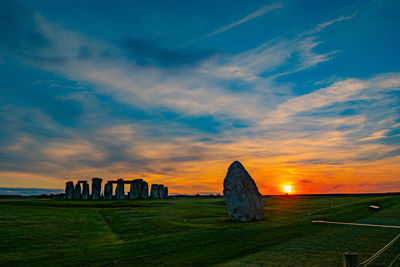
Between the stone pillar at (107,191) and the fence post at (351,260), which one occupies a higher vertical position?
the stone pillar at (107,191)

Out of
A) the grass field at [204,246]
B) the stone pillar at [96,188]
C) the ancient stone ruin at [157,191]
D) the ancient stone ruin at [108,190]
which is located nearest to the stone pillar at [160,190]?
the ancient stone ruin at [157,191]

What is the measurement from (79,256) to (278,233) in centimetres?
1118

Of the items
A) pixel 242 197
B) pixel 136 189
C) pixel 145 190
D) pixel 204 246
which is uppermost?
pixel 136 189

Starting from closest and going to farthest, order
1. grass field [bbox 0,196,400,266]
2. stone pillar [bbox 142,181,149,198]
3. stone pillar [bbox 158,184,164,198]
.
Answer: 1. grass field [bbox 0,196,400,266]
2. stone pillar [bbox 142,181,149,198]
3. stone pillar [bbox 158,184,164,198]

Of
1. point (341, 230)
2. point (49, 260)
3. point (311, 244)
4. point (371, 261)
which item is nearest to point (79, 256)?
point (49, 260)

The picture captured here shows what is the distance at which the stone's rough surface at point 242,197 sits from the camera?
27281mm

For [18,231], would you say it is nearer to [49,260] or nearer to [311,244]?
[49,260]

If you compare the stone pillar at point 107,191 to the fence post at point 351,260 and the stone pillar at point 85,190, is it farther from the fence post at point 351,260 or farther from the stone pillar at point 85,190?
the fence post at point 351,260

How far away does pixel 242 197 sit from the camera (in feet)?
91.6

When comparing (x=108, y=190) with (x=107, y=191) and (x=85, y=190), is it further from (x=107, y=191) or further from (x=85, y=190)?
(x=85, y=190)

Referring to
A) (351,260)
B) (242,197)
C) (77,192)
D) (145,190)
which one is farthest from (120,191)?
(351,260)

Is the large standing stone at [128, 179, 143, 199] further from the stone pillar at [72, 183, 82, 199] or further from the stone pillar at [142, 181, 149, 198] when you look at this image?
the stone pillar at [72, 183, 82, 199]

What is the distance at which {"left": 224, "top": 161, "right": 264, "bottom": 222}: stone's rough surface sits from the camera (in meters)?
27.3

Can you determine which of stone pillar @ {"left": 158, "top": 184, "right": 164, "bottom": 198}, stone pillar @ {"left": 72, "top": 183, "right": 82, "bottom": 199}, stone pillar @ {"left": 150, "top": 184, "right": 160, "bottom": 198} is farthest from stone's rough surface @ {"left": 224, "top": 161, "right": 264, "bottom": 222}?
stone pillar @ {"left": 158, "top": 184, "right": 164, "bottom": 198}
